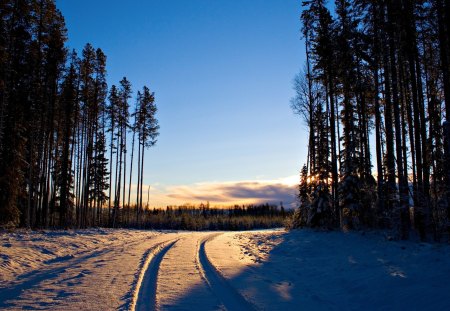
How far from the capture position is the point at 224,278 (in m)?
9.42

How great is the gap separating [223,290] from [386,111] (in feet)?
40.4

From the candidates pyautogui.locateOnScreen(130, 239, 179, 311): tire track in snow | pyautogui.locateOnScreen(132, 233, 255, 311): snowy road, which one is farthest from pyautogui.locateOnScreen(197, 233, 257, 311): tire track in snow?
pyautogui.locateOnScreen(130, 239, 179, 311): tire track in snow

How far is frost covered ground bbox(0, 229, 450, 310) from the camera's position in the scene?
710 cm

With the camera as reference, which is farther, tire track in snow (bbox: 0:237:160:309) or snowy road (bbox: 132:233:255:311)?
tire track in snow (bbox: 0:237:160:309)

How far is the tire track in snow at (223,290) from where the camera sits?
690 centimetres

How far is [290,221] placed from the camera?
2886 cm

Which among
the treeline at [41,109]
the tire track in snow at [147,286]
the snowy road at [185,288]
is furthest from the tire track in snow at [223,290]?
the treeline at [41,109]

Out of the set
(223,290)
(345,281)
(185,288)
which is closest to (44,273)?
(185,288)

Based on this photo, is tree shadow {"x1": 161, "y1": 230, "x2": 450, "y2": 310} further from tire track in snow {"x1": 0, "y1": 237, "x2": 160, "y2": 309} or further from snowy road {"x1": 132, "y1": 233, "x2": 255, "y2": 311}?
tire track in snow {"x1": 0, "y1": 237, "x2": 160, "y2": 309}

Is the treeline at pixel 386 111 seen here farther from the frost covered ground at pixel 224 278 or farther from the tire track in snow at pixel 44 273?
the tire track in snow at pixel 44 273

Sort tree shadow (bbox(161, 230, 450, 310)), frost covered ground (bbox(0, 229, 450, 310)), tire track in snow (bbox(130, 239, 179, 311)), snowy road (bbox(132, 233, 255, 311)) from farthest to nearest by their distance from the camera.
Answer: tree shadow (bbox(161, 230, 450, 310)) < frost covered ground (bbox(0, 229, 450, 310)) < snowy road (bbox(132, 233, 255, 311)) < tire track in snow (bbox(130, 239, 179, 311))

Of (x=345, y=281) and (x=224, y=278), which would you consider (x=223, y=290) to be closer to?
(x=224, y=278)

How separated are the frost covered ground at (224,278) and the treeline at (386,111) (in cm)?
297

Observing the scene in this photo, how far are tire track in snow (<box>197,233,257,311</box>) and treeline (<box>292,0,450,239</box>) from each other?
29.6 ft
